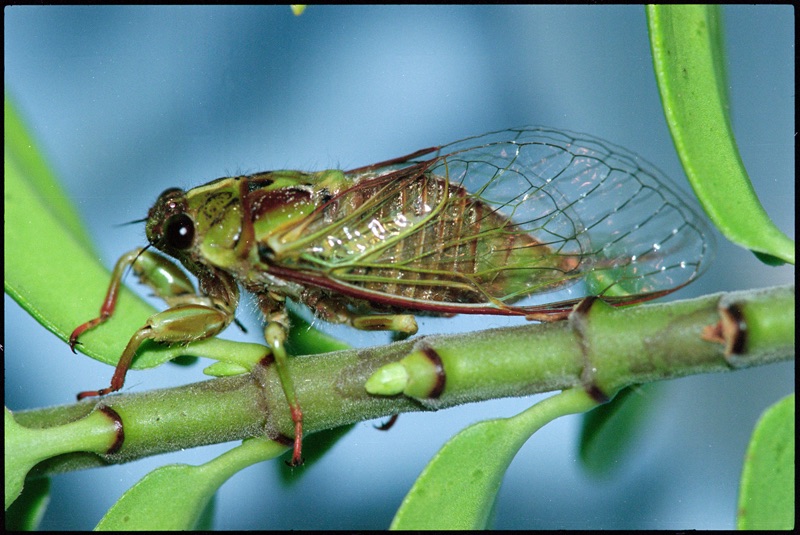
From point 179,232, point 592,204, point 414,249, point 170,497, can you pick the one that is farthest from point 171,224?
point 592,204

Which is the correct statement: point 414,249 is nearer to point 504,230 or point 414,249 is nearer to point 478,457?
point 504,230

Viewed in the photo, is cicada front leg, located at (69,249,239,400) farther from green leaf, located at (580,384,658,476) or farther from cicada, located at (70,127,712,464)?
green leaf, located at (580,384,658,476)

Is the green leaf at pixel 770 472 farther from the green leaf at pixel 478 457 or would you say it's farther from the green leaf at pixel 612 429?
the green leaf at pixel 612 429

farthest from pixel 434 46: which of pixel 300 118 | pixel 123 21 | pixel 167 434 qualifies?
pixel 167 434

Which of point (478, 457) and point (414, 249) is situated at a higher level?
point (414, 249)

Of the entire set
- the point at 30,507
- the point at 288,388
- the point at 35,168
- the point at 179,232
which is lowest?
the point at 30,507

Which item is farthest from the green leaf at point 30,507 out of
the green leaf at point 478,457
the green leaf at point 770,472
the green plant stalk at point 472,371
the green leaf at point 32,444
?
the green leaf at point 770,472

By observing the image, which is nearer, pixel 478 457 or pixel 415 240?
pixel 478 457
